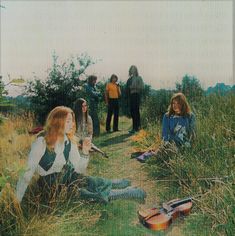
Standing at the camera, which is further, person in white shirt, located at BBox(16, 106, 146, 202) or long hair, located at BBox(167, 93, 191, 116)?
long hair, located at BBox(167, 93, 191, 116)

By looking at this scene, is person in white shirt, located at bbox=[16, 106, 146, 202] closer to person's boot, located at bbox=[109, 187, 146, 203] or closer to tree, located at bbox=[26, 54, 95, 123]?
person's boot, located at bbox=[109, 187, 146, 203]

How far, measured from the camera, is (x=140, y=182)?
3684 mm

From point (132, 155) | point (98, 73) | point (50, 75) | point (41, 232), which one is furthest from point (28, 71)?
point (41, 232)

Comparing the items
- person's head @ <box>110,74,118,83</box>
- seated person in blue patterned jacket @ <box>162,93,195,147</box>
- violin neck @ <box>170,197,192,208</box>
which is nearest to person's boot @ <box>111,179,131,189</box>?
violin neck @ <box>170,197,192,208</box>

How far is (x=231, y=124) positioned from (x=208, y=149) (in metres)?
0.30

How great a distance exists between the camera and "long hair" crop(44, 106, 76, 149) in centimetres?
367

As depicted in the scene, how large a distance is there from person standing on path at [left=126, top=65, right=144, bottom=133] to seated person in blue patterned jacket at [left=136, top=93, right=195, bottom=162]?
234mm

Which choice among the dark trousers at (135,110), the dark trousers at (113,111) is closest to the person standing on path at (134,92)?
the dark trousers at (135,110)

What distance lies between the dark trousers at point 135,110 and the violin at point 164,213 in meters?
0.67

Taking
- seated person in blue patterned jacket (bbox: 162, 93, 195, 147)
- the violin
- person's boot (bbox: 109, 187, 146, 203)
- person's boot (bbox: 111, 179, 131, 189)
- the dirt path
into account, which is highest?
seated person in blue patterned jacket (bbox: 162, 93, 195, 147)

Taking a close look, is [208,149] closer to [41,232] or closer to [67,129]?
[67,129]

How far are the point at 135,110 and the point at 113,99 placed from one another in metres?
0.19

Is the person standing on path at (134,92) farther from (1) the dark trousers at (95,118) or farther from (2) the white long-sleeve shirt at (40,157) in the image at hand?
(2) the white long-sleeve shirt at (40,157)

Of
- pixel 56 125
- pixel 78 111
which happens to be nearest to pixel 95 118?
pixel 78 111
